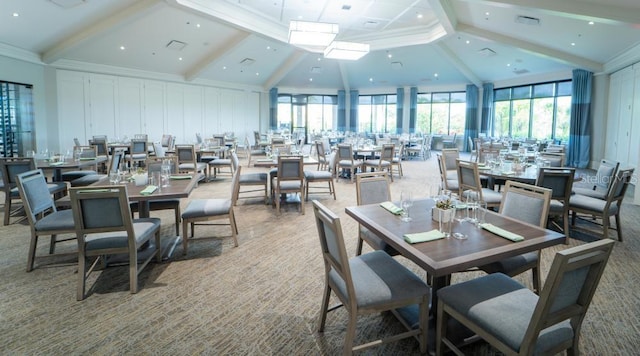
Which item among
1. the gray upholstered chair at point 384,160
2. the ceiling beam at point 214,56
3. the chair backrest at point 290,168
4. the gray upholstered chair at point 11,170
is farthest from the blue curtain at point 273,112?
the gray upholstered chair at point 11,170

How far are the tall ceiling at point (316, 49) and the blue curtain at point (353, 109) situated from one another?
3.52 metres

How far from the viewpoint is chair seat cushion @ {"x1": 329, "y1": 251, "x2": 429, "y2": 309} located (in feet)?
6.63

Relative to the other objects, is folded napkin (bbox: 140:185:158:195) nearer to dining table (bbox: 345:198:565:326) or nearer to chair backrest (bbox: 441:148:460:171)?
dining table (bbox: 345:198:565:326)

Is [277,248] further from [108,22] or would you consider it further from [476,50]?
[476,50]

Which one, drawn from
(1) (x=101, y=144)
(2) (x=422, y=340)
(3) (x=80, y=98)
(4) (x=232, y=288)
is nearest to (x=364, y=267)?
(2) (x=422, y=340)

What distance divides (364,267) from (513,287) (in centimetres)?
87

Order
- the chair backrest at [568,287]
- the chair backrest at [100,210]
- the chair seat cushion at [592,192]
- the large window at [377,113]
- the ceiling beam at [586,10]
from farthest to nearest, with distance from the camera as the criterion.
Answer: the large window at [377,113] → the ceiling beam at [586,10] → the chair seat cushion at [592,192] → the chair backrest at [100,210] → the chair backrest at [568,287]

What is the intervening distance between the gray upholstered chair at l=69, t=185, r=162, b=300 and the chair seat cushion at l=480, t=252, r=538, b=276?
9.16 ft

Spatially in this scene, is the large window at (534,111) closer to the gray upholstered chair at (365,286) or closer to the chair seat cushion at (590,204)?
the chair seat cushion at (590,204)

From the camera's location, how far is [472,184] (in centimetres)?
→ 469

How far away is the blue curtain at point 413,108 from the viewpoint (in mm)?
17281

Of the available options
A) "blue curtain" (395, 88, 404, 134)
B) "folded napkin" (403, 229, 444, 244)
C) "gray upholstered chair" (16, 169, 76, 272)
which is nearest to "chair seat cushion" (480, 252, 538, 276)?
"folded napkin" (403, 229, 444, 244)

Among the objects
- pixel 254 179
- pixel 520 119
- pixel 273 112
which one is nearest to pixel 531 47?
pixel 520 119

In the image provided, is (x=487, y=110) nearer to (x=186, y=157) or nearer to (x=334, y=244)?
(x=186, y=157)
